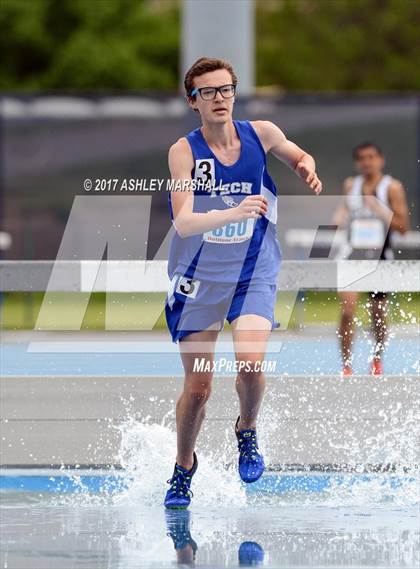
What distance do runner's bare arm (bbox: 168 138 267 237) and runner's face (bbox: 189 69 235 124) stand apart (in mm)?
168

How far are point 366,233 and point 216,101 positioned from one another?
554 centimetres

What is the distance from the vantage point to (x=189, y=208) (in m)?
6.77

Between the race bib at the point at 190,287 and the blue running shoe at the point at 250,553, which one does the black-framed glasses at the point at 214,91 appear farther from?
the blue running shoe at the point at 250,553

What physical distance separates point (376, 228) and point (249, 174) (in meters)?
5.47

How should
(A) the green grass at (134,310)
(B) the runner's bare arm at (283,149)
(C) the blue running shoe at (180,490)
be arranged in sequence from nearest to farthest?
1. (B) the runner's bare arm at (283,149)
2. (C) the blue running shoe at (180,490)
3. (A) the green grass at (134,310)


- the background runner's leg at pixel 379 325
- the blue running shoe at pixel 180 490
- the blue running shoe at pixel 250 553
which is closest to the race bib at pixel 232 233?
the blue running shoe at pixel 180 490

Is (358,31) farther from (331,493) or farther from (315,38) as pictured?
(331,493)

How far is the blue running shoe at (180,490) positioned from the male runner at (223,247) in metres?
0.19

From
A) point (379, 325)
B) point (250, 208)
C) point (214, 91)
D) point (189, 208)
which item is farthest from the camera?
point (379, 325)

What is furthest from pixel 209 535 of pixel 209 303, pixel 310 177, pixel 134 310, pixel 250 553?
pixel 134 310

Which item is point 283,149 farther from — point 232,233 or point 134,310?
point 134,310

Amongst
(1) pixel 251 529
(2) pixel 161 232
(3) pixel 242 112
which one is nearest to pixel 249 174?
(1) pixel 251 529

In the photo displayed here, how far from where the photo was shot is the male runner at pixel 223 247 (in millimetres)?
6875

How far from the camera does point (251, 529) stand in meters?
6.80
